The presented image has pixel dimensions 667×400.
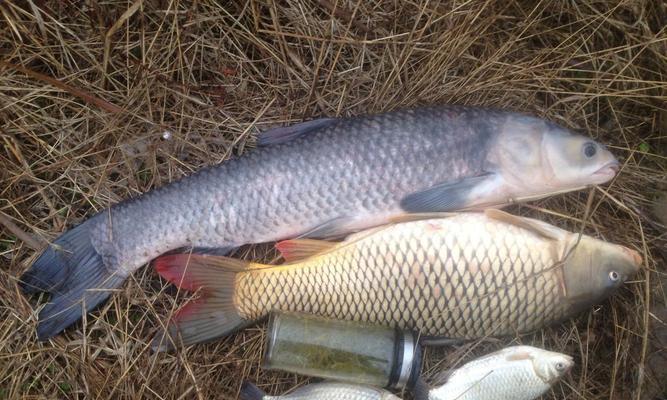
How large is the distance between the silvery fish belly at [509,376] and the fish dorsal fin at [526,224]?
46 cm

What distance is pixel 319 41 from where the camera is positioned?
2.61m

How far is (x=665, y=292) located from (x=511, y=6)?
59.0 inches

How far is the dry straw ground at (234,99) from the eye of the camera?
2.47m

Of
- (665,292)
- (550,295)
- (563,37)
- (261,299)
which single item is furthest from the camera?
(563,37)

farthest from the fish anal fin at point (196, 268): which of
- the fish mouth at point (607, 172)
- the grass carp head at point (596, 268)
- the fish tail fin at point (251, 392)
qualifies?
the fish mouth at point (607, 172)

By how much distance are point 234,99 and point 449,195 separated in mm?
1146

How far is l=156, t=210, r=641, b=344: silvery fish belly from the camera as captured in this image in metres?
2.15

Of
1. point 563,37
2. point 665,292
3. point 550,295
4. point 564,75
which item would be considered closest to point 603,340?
point 665,292

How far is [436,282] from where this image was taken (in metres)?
2.17

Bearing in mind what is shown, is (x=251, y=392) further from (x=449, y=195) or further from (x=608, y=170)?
(x=608, y=170)

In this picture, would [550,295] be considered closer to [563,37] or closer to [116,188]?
[563,37]

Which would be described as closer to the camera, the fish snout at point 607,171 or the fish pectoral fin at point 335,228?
the fish snout at point 607,171

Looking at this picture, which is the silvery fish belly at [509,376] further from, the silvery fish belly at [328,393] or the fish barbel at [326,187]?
the fish barbel at [326,187]

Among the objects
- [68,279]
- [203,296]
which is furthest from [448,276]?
[68,279]
